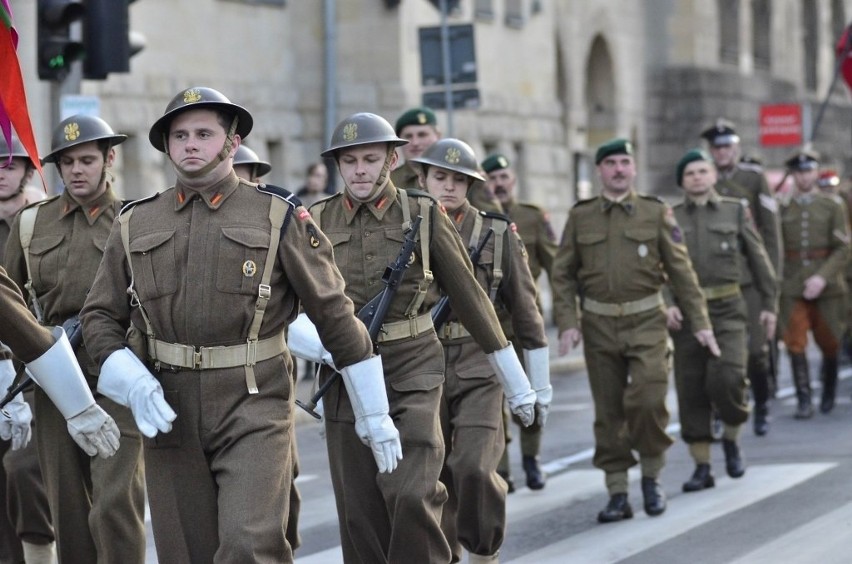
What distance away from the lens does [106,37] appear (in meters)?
12.9

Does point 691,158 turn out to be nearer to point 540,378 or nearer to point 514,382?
point 540,378

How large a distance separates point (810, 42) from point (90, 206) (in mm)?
40596

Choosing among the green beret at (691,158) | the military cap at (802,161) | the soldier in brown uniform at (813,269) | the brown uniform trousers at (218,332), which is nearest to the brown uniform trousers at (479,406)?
the brown uniform trousers at (218,332)

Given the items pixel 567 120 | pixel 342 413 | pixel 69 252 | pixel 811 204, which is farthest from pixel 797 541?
pixel 567 120

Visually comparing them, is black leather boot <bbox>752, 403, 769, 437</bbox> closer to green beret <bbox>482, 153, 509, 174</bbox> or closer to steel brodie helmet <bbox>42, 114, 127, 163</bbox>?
green beret <bbox>482, 153, 509, 174</bbox>

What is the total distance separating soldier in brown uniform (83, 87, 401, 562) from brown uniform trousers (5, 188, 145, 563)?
40.9 inches

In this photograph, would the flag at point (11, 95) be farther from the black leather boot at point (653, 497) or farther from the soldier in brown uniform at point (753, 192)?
the soldier in brown uniform at point (753, 192)

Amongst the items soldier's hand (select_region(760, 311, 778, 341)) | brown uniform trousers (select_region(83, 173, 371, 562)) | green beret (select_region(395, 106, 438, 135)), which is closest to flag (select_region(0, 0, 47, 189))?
brown uniform trousers (select_region(83, 173, 371, 562))

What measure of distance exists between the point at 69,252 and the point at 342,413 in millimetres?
1354

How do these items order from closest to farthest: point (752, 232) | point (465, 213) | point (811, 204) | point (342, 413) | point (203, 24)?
point (342, 413) → point (465, 213) → point (752, 232) → point (811, 204) → point (203, 24)

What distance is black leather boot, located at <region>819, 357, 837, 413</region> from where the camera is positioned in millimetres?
16172

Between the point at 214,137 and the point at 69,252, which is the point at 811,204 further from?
the point at 214,137

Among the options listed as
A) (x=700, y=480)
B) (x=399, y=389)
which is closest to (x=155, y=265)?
(x=399, y=389)

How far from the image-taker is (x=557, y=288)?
11125mm
